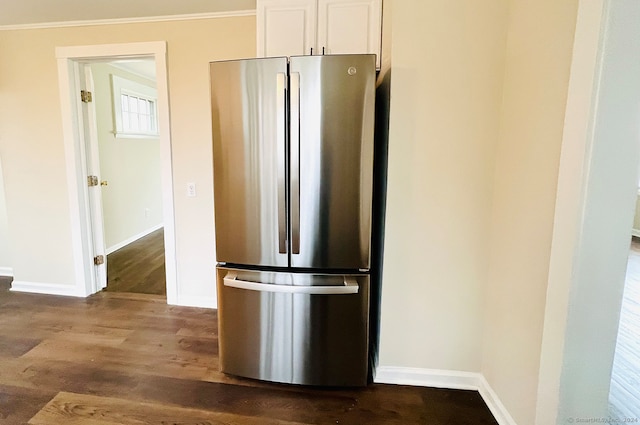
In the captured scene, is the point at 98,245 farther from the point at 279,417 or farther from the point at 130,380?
the point at 279,417

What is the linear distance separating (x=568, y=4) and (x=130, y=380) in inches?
112

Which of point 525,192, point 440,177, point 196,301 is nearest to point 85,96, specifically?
point 196,301

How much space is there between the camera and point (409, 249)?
1.98m

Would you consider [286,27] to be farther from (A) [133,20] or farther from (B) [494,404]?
(B) [494,404]

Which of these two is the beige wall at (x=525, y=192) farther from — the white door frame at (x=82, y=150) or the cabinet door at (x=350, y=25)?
the white door frame at (x=82, y=150)

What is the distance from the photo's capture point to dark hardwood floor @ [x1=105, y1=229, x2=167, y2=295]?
3.56 meters

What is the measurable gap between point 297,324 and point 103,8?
2673 millimetres

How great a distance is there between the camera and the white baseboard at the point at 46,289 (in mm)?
3330

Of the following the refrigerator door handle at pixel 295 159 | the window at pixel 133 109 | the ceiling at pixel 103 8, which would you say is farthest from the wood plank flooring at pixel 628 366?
the window at pixel 133 109

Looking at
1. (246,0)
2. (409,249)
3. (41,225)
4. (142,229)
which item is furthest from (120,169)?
(409,249)

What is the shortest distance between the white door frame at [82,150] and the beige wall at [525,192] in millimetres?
2467

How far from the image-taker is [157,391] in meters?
2.04

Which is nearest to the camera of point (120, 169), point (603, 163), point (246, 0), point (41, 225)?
point (603, 163)

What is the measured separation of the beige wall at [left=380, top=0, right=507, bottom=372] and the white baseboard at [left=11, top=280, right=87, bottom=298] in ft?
9.64
